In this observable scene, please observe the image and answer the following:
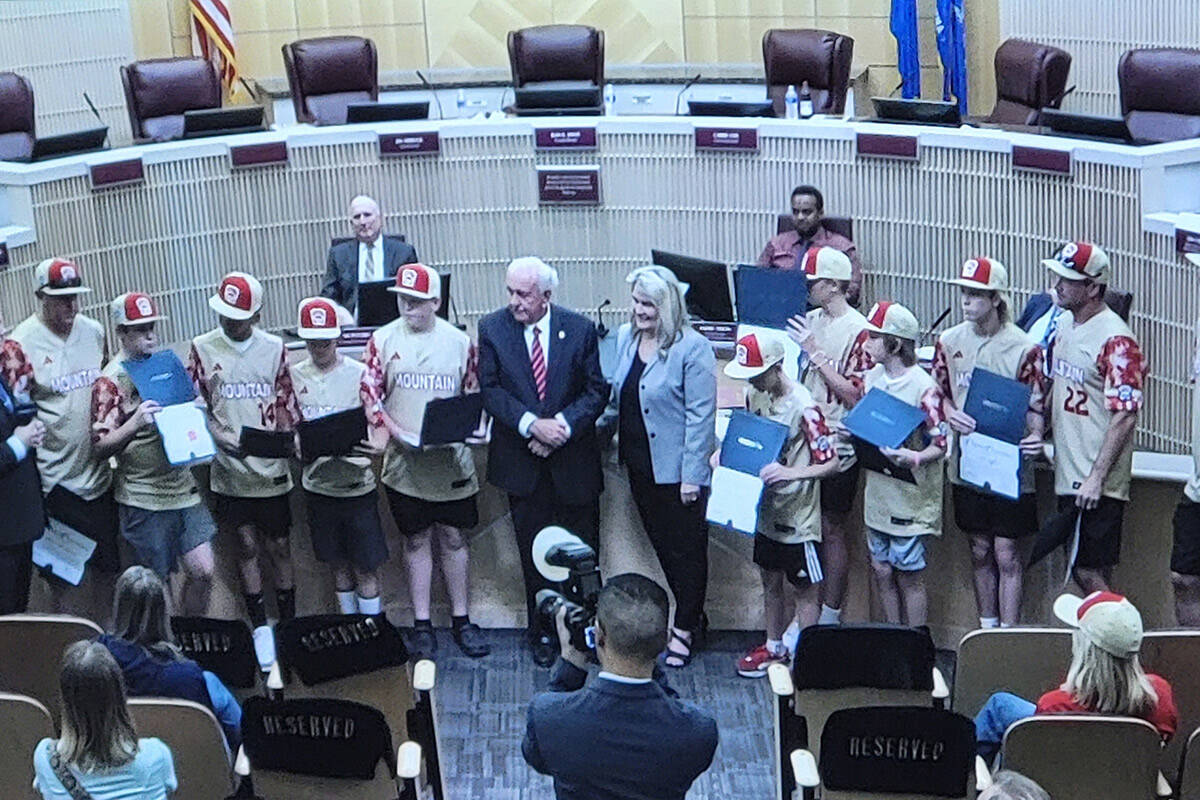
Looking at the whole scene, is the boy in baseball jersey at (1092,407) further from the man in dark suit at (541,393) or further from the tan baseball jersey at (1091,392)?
the man in dark suit at (541,393)

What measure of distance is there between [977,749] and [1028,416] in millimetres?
1835

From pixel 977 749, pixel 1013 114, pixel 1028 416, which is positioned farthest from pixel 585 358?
pixel 1013 114

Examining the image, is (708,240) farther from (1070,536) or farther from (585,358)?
(1070,536)

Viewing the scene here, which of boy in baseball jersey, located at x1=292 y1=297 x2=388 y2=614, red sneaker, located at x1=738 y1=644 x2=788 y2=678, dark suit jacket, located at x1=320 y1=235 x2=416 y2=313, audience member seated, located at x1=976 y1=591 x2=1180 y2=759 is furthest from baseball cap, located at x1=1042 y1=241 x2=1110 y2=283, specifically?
dark suit jacket, located at x1=320 y1=235 x2=416 y2=313

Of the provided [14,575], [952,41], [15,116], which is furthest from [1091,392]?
[15,116]

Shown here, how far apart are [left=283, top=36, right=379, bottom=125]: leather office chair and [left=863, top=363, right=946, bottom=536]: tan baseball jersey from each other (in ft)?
19.1

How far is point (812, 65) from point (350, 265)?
3.40m

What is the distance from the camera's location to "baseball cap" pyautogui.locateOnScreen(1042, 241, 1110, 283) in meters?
6.67

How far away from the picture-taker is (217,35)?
43.5 feet

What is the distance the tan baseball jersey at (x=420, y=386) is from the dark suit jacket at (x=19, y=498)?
1.32m

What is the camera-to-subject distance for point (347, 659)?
19.3ft

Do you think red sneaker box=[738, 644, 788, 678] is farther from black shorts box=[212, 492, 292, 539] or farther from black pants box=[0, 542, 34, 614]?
black pants box=[0, 542, 34, 614]

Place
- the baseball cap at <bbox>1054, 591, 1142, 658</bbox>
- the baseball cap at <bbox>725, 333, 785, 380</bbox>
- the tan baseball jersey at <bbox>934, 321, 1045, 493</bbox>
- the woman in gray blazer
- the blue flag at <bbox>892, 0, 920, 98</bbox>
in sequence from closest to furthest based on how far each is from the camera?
the baseball cap at <bbox>1054, 591, 1142, 658</bbox> < the baseball cap at <bbox>725, 333, 785, 380</bbox> < the tan baseball jersey at <bbox>934, 321, 1045, 493</bbox> < the woman in gray blazer < the blue flag at <bbox>892, 0, 920, 98</bbox>

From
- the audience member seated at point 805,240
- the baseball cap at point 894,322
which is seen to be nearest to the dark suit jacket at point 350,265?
the audience member seated at point 805,240
